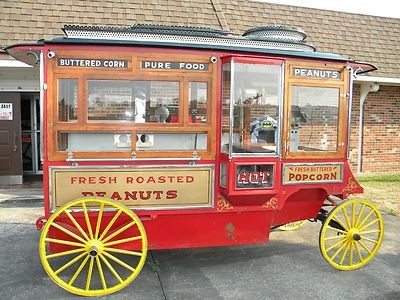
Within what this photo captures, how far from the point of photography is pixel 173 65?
3574 millimetres

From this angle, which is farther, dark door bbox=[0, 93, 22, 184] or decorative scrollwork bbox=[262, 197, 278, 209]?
dark door bbox=[0, 93, 22, 184]

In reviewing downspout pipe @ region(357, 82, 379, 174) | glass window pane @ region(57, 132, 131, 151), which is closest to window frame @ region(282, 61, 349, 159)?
glass window pane @ region(57, 132, 131, 151)

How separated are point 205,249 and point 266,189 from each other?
1412 millimetres

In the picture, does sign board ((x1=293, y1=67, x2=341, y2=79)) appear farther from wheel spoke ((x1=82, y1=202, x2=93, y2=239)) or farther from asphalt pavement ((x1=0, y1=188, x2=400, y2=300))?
wheel spoke ((x1=82, y1=202, x2=93, y2=239))

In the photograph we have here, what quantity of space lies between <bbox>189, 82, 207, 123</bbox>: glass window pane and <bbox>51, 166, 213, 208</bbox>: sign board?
1.56 feet

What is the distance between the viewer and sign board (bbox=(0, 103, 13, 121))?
27.9 ft

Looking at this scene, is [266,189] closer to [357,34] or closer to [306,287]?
[306,287]

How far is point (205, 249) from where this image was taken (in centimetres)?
473

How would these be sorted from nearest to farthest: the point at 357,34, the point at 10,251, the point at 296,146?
the point at 296,146
the point at 10,251
the point at 357,34

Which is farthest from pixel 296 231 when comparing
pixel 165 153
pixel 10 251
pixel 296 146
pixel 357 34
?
pixel 357 34

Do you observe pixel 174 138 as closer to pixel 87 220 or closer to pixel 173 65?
pixel 173 65

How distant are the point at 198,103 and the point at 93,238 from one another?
1.59m

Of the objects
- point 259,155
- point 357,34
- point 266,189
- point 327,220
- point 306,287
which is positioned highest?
point 357,34

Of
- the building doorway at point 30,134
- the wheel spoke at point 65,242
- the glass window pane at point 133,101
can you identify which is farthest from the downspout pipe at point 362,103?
the wheel spoke at point 65,242
